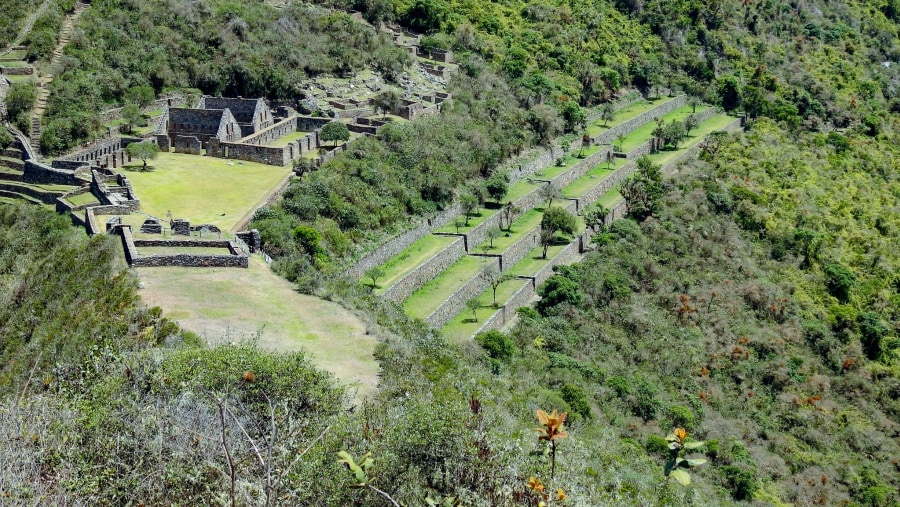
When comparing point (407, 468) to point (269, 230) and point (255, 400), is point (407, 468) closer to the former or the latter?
point (255, 400)

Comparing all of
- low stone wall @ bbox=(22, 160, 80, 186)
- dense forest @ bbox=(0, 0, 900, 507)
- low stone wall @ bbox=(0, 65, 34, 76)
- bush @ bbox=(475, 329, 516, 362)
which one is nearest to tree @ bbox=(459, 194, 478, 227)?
dense forest @ bbox=(0, 0, 900, 507)

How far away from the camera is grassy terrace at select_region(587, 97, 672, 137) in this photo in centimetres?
6782

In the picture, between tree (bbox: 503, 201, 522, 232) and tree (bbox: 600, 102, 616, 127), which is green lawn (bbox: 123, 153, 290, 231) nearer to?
tree (bbox: 503, 201, 522, 232)

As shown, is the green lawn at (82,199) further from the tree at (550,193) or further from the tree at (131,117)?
the tree at (550,193)

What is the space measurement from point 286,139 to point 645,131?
110 ft

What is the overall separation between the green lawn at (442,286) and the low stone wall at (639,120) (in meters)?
24.9

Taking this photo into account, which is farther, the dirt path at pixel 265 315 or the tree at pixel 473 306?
the tree at pixel 473 306

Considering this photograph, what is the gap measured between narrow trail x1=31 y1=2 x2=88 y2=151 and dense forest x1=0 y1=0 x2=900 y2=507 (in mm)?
788

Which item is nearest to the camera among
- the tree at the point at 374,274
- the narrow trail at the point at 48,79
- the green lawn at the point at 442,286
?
the tree at the point at 374,274

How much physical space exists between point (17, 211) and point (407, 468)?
25390 mm

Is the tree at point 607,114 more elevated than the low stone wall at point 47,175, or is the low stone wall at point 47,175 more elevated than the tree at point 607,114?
the low stone wall at point 47,175

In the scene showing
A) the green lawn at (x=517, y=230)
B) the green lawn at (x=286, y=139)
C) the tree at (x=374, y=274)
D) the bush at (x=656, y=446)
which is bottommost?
the bush at (x=656, y=446)

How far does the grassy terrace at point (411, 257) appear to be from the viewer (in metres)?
39.1

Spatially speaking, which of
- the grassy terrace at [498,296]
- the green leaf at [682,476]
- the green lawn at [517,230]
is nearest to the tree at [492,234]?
the green lawn at [517,230]
